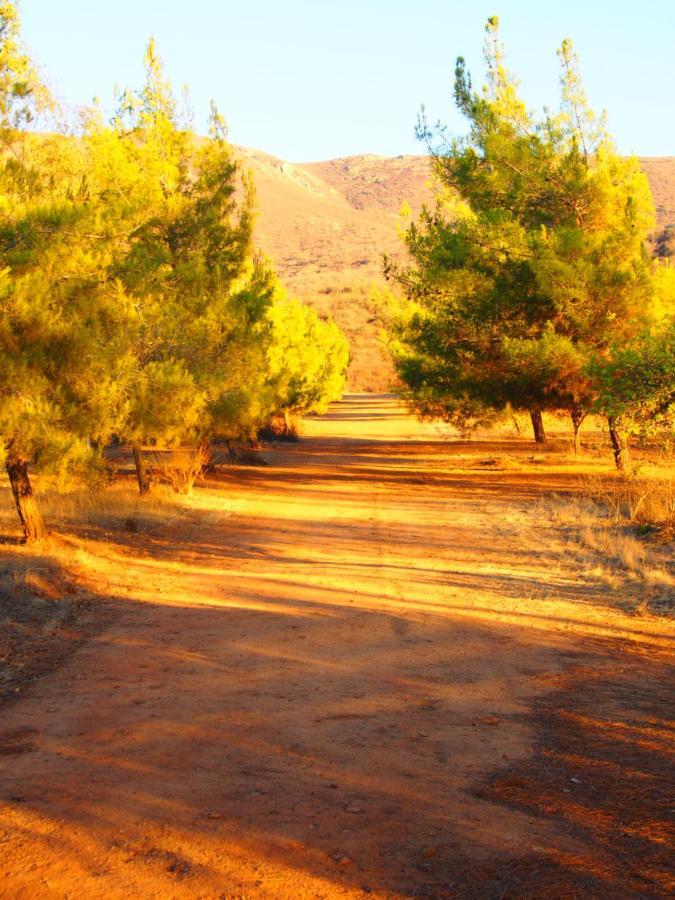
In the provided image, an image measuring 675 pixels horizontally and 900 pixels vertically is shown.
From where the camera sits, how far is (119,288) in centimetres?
1258

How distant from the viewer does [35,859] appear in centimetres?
412

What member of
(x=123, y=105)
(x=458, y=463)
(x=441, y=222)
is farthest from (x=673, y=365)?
(x=458, y=463)

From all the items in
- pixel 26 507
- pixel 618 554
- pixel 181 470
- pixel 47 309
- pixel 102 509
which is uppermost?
pixel 47 309

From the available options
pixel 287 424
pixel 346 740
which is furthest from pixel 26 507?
pixel 287 424

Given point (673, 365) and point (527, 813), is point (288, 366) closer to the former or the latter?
point (673, 365)

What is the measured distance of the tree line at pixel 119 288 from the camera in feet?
35.8

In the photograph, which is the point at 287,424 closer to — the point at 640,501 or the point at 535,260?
the point at 535,260

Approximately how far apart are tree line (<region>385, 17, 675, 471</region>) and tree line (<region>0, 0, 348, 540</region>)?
4366 mm

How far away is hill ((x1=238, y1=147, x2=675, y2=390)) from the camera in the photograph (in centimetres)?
9981

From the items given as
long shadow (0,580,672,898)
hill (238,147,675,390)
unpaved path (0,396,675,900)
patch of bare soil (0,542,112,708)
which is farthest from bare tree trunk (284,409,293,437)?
long shadow (0,580,672,898)

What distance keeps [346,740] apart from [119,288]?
29.0ft

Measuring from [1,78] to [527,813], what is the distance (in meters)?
11.6

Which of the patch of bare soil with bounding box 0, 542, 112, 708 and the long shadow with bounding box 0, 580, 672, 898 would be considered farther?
the patch of bare soil with bounding box 0, 542, 112, 708

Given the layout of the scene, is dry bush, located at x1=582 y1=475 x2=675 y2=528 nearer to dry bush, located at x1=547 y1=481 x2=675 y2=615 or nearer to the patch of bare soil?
dry bush, located at x1=547 y1=481 x2=675 y2=615
